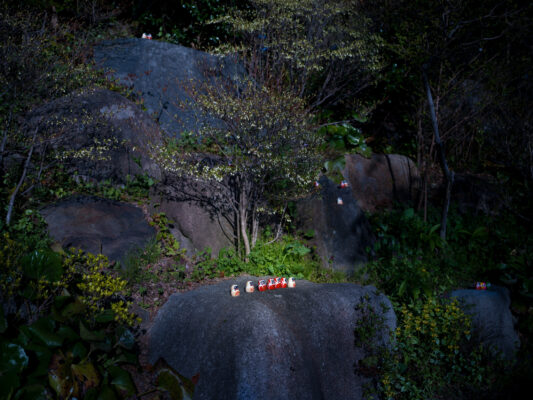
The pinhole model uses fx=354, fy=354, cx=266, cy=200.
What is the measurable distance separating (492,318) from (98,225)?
6.24 m

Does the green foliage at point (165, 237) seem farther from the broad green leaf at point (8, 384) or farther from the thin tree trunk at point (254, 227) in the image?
the broad green leaf at point (8, 384)

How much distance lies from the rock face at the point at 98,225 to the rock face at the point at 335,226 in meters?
2.80

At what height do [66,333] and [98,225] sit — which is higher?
[98,225]

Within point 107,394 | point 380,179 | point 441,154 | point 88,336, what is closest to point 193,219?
point 88,336

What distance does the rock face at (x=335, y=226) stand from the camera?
6160mm

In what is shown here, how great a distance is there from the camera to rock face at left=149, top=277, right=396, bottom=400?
11.3 ft

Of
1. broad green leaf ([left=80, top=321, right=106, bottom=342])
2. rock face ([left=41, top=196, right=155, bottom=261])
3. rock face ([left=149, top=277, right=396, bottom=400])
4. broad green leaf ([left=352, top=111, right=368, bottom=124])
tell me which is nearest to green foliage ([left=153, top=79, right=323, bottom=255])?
rock face ([left=41, top=196, right=155, bottom=261])

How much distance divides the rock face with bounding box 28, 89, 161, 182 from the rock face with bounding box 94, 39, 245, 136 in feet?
3.72

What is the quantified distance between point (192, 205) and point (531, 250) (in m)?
6.60

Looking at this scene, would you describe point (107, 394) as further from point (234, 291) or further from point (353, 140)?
point (353, 140)

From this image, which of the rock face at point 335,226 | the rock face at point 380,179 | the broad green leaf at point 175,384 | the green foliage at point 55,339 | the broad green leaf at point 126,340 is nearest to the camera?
the green foliage at point 55,339

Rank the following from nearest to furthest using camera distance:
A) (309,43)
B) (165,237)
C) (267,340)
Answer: (267,340), (165,237), (309,43)

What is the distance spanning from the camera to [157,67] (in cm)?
856

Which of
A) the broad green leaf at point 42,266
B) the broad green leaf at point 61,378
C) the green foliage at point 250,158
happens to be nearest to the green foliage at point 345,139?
the green foliage at point 250,158
